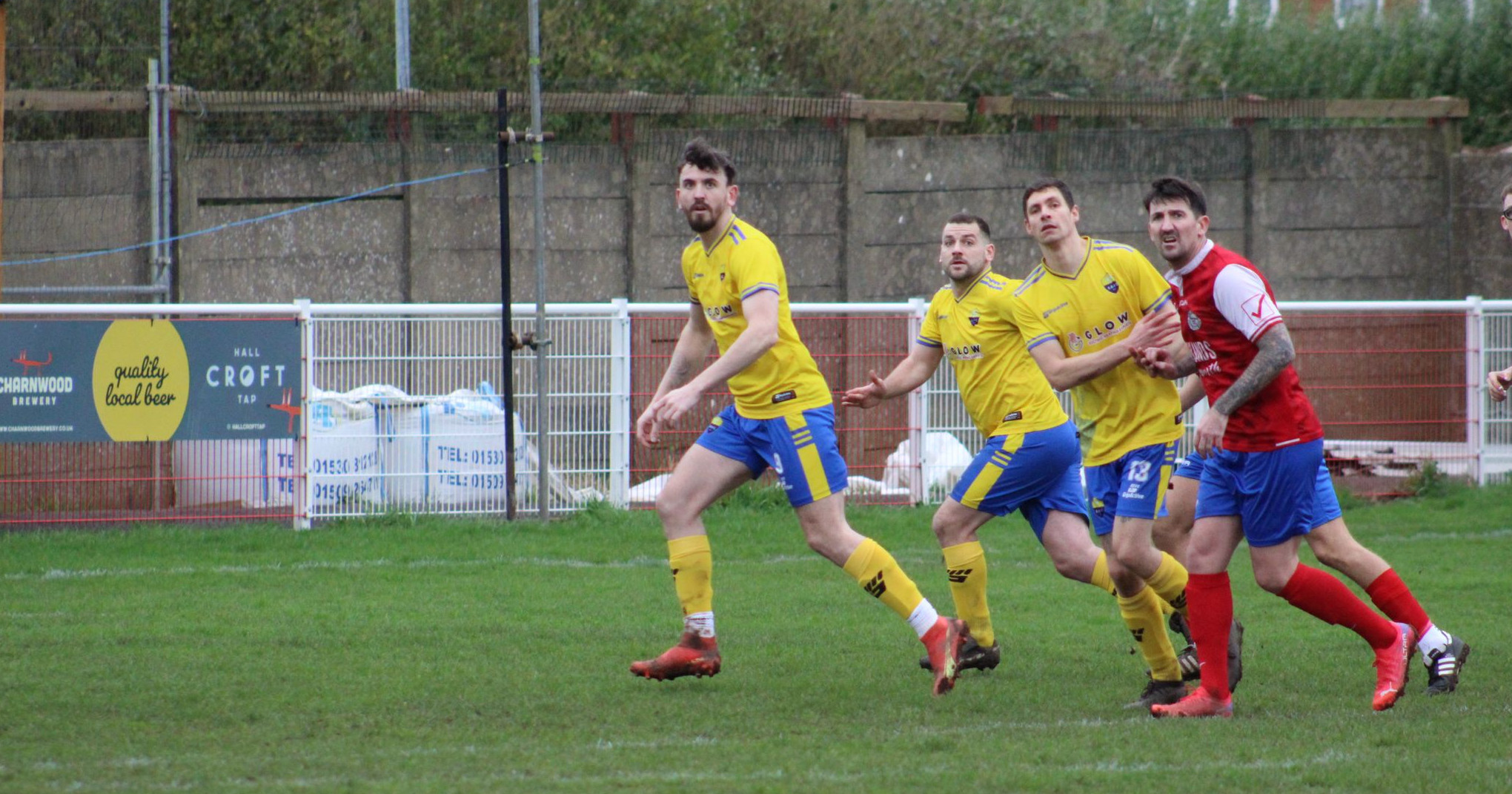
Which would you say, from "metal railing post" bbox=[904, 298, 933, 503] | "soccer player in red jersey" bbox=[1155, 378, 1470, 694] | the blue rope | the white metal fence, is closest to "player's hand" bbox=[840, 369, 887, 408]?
"soccer player in red jersey" bbox=[1155, 378, 1470, 694]

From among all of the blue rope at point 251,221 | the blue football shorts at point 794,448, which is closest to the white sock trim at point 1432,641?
the blue football shorts at point 794,448

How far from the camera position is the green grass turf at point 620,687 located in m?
4.62

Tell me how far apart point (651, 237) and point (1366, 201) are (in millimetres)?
6872

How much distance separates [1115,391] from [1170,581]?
2.58 ft

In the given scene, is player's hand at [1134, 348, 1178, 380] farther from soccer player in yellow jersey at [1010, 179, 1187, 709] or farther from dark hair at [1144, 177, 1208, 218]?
dark hair at [1144, 177, 1208, 218]

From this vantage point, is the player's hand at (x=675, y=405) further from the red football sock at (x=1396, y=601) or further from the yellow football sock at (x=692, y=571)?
the red football sock at (x=1396, y=601)

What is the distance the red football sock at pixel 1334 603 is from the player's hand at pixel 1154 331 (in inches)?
39.5

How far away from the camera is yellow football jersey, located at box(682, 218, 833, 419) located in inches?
240

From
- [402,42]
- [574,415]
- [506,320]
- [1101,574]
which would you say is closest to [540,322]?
[506,320]

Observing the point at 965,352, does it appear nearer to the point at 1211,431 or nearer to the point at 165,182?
the point at 1211,431

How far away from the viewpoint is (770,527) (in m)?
11.3

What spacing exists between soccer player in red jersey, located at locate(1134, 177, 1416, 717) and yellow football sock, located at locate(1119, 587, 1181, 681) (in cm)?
21

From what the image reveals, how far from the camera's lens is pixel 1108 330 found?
6.08m

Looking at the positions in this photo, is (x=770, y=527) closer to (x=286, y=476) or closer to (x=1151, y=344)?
(x=286, y=476)
